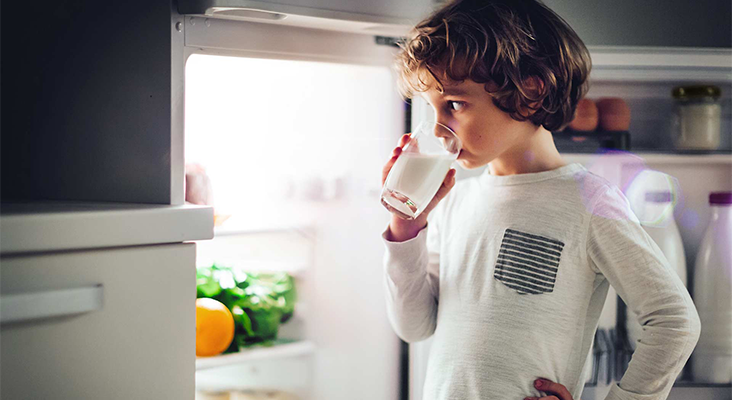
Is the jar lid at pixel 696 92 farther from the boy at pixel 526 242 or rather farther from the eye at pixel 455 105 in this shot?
the eye at pixel 455 105

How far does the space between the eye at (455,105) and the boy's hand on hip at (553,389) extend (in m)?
0.43

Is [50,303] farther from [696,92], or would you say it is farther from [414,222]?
[696,92]

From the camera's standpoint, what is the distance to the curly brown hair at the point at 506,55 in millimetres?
866

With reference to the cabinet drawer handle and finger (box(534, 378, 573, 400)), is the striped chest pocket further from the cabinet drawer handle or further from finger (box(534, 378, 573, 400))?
the cabinet drawer handle

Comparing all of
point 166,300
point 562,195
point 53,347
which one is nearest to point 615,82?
point 562,195

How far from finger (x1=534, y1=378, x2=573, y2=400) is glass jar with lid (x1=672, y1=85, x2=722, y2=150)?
695mm

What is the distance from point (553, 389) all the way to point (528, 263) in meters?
0.19

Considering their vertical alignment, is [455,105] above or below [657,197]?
above

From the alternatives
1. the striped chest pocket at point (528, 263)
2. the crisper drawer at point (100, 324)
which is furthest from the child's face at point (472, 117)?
the crisper drawer at point (100, 324)

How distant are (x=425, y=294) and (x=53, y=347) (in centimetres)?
58

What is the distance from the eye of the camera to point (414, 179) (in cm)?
85

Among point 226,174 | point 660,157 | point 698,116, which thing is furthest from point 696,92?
point 226,174

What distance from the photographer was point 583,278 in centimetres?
88

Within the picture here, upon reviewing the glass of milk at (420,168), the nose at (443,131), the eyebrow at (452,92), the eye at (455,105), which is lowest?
the glass of milk at (420,168)
